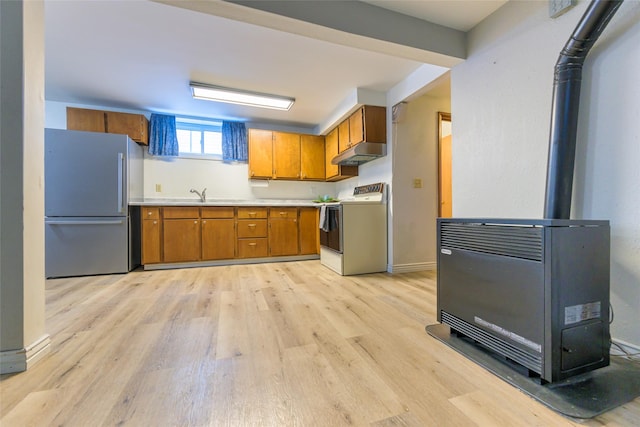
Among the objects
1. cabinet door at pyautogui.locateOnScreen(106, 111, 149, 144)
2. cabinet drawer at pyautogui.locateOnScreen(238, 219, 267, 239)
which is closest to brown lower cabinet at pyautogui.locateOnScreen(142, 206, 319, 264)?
cabinet drawer at pyautogui.locateOnScreen(238, 219, 267, 239)

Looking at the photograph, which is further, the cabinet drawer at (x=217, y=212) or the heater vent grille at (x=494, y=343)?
the cabinet drawer at (x=217, y=212)

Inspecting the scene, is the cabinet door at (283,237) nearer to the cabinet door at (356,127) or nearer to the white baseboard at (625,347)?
the cabinet door at (356,127)

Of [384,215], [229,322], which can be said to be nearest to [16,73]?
[229,322]

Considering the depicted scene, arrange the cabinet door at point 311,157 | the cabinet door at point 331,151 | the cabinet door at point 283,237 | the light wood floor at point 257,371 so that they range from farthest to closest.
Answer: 1. the cabinet door at point 311,157
2. the cabinet door at point 331,151
3. the cabinet door at point 283,237
4. the light wood floor at point 257,371

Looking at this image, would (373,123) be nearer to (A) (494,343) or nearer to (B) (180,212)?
(A) (494,343)

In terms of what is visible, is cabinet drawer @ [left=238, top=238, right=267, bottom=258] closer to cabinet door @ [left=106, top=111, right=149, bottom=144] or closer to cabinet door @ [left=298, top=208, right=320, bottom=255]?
cabinet door @ [left=298, top=208, right=320, bottom=255]

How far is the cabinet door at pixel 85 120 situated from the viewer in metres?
3.26

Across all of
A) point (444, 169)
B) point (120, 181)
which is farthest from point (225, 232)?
point (444, 169)

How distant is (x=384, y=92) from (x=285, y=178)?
77.8 inches

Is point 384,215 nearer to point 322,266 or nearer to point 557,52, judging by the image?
point 322,266

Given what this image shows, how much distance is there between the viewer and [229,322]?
1.73m

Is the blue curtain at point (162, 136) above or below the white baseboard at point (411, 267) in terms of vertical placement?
above

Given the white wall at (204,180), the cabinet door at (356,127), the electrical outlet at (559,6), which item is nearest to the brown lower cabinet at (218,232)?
the white wall at (204,180)

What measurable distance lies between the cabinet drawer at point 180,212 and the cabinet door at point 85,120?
1376mm
